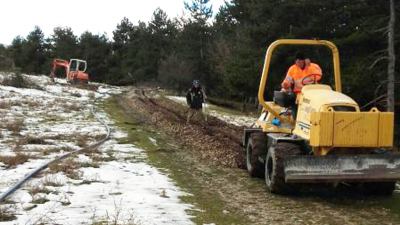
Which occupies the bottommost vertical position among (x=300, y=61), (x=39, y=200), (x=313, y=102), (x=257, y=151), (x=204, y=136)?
(x=39, y=200)

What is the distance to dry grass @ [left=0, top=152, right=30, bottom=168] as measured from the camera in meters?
11.0

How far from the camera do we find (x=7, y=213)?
709cm

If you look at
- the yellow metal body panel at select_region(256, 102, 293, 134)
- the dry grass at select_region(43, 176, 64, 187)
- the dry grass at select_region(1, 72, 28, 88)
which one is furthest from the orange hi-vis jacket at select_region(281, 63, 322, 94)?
the dry grass at select_region(1, 72, 28, 88)

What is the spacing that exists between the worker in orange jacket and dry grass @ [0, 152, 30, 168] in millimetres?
5543

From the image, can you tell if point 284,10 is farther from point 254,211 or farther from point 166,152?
point 254,211

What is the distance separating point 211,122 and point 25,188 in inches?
564

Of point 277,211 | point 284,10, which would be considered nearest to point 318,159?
point 277,211

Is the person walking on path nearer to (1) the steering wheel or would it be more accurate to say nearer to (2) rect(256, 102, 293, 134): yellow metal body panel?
(2) rect(256, 102, 293, 134): yellow metal body panel

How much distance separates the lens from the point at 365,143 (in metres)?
8.53

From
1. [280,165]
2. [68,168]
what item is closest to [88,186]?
[68,168]

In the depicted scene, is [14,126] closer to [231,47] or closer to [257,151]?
[257,151]

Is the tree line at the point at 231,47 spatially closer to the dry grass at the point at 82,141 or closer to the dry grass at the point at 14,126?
the dry grass at the point at 82,141

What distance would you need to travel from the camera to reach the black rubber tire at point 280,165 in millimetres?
9047

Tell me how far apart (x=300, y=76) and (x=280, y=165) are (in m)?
1.98
